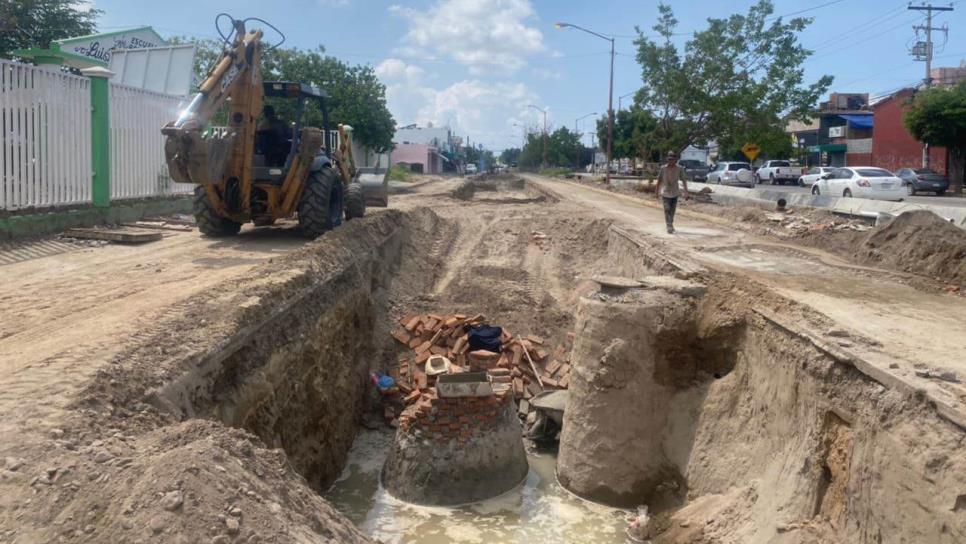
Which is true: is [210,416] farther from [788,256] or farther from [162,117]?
[162,117]

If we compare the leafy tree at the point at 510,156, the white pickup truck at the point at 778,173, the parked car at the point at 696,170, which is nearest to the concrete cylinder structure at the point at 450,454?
the parked car at the point at 696,170

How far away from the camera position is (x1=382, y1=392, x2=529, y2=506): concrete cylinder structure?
331 inches

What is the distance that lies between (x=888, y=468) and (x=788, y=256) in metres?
7.88

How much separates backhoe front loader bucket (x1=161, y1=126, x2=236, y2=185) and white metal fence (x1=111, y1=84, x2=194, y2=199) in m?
4.66

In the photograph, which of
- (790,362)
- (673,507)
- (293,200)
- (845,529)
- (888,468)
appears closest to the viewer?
(888,468)

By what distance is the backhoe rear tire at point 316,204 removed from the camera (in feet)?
40.3

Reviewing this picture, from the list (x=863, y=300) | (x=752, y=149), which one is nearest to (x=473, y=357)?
(x=863, y=300)

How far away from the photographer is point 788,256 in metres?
12.3

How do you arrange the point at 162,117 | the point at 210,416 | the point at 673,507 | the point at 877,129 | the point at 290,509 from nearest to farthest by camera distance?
the point at 290,509 → the point at 210,416 → the point at 673,507 → the point at 162,117 → the point at 877,129

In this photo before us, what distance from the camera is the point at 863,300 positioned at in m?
8.27

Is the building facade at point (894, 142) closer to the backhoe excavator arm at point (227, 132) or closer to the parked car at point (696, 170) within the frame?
the parked car at point (696, 170)

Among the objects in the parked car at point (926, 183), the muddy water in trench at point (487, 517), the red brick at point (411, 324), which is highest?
the parked car at point (926, 183)

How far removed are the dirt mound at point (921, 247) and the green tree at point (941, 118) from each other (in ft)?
85.8

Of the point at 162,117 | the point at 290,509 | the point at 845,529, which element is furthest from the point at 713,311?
the point at 162,117
